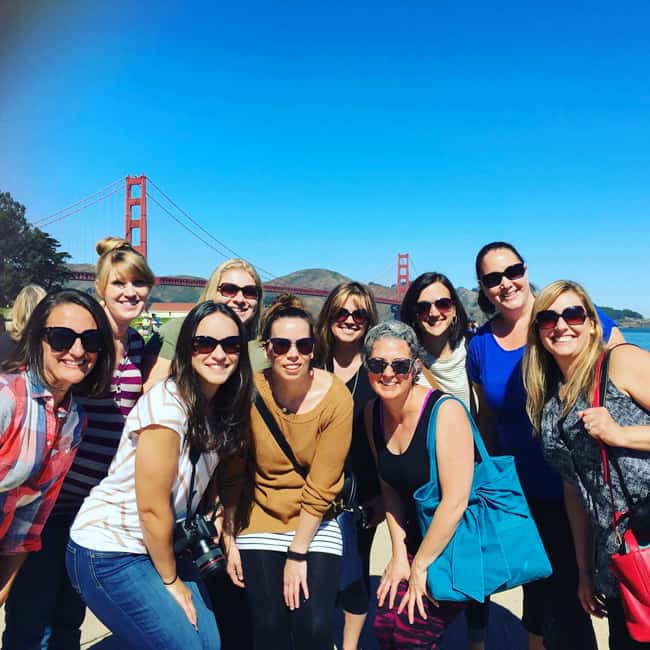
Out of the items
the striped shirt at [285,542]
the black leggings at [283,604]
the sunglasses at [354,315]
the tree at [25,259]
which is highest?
the tree at [25,259]

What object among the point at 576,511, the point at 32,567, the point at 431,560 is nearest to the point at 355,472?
the point at 431,560

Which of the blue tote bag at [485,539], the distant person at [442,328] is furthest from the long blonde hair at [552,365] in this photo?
the distant person at [442,328]

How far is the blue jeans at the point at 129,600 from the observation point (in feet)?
5.54

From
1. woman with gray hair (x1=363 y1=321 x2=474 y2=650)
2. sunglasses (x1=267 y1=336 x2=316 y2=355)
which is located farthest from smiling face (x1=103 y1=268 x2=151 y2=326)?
woman with gray hair (x1=363 y1=321 x2=474 y2=650)

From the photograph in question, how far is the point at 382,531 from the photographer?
165 inches

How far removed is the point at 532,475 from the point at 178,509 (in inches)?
56.0

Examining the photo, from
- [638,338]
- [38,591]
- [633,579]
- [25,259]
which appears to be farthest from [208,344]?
[638,338]

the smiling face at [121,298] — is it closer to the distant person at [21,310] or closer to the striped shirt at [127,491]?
the striped shirt at [127,491]

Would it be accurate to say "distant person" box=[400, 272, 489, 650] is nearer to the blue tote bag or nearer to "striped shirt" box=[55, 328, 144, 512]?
the blue tote bag

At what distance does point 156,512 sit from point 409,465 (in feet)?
2.96

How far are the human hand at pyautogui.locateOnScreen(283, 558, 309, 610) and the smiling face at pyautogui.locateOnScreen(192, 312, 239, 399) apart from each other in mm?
755

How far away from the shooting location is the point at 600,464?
1701mm

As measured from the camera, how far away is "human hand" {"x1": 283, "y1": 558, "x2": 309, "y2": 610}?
2023mm

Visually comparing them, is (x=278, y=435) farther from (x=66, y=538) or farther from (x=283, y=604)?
(x=66, y=538)
